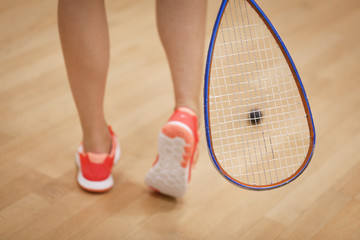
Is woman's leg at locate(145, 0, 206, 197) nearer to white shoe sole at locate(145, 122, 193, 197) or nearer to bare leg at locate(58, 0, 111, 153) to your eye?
white shoe sole at locate(145, 122, 193, 197)

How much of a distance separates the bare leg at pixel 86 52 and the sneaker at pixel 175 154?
0.16m

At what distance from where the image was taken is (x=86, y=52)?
97cm

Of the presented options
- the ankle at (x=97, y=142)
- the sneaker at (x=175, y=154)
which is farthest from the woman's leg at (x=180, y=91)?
the ankle at (x=97, y=142)

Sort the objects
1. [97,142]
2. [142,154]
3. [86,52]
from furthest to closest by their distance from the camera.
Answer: [142,154] → [97,142] → [86,52]

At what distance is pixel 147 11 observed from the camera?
202 cm

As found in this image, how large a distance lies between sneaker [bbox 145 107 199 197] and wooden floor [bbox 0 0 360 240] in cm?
6

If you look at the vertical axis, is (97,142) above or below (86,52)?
below

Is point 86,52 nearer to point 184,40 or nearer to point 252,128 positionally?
point 184,40

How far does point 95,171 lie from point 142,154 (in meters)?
0.17

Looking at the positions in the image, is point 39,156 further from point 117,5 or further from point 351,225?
point 117,5

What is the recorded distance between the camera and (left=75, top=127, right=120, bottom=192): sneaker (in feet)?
3.56

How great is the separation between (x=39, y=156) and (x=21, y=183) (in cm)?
11

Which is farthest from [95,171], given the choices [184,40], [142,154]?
[184,40]

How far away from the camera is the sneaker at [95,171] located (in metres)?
1.08
